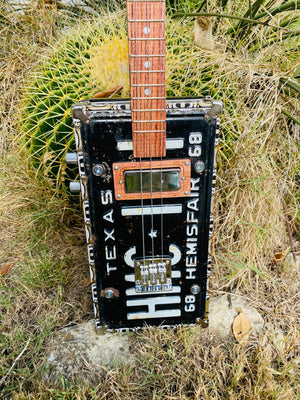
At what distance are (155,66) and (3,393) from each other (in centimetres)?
102

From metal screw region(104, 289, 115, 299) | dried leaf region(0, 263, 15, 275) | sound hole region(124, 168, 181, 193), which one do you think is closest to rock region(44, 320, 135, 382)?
metal screw region(104, 289, 115, 299)

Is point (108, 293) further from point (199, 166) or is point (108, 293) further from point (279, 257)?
point (279, 257)

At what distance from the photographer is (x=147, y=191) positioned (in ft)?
3.40

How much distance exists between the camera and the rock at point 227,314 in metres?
1.23

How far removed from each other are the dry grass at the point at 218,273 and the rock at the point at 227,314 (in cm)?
3

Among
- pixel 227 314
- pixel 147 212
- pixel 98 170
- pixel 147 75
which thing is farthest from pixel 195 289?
pixel 147 75

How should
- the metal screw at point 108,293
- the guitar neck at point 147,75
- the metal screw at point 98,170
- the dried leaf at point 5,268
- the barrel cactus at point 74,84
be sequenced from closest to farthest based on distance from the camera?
the guitar neck at point 147,75 < the metal screw at point 98,170 < the metal screw at point 108,293 < the barrel cactus at point 74,84 < the dried leaf at point 5,268

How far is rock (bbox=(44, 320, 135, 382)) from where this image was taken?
1099 mm

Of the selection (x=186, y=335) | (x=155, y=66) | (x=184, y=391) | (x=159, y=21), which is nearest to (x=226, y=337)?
(x=186, y=335)

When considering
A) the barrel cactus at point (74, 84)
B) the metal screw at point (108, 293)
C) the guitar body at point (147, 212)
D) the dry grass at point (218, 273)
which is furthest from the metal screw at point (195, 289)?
the barrel cactus at point (74, 84)

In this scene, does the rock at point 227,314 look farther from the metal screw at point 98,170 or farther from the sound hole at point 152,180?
the metal screw at point 98,170

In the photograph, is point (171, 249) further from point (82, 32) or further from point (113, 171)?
point (82, 32)

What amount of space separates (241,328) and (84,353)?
0.53 meters

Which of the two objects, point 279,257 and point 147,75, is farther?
point 279,257
